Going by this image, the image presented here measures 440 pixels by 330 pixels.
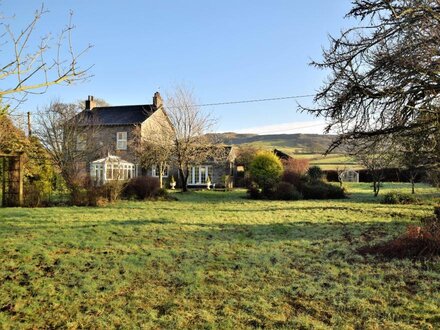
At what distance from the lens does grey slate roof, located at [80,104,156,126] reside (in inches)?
1227

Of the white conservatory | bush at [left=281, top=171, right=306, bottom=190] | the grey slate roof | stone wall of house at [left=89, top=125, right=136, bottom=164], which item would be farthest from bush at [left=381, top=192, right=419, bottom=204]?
stone wall of house at [left=89, top=125, right=136, bottom=164]

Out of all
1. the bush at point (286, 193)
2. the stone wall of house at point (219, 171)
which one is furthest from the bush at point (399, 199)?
the stone wall of house at point (219, 171)

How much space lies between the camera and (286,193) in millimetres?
21750

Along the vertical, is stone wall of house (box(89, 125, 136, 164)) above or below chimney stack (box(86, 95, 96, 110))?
below

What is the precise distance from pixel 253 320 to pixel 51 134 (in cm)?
2333

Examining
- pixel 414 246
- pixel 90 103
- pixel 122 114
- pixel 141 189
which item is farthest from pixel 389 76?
pixel 90 103

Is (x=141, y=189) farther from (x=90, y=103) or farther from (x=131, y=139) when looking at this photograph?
(x=90, y=103)

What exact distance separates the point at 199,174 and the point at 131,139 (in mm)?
7351

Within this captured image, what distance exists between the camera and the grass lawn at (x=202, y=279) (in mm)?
4141

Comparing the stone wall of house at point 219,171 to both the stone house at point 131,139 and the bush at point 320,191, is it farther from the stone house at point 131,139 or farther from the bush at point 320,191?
the bush at point 320,191

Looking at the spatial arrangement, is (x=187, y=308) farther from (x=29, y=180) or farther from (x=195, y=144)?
(x=195, y=144)

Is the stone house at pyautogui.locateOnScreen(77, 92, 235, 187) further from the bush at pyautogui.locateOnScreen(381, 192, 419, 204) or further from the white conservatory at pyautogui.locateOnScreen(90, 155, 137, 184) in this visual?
the bush at pyautogui.locateOnScreen(381, 192, 419, 204)

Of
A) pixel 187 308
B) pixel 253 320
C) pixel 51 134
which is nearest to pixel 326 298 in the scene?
pixel 253 320

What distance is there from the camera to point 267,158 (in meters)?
24.5
